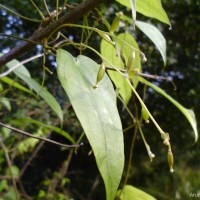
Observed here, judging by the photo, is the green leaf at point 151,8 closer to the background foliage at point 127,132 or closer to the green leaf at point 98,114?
the green leaf at point 98,114

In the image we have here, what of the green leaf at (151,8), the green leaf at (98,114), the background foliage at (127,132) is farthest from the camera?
the background foliage at (127,132)

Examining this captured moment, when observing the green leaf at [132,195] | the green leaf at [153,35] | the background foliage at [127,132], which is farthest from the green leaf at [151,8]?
the background foliage at [127,132]

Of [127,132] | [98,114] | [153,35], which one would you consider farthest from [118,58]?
[127,132]

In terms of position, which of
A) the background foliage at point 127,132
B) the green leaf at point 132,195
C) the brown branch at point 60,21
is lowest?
the background foliage at point 127,132

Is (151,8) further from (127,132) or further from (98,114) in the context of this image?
(127,132)

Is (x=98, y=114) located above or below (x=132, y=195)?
above

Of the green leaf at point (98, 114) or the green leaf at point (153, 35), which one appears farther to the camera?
the green leaf at point (153, 35)

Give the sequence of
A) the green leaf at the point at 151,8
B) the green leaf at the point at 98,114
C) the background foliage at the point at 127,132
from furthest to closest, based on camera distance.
A: the background foliage at the point at 127,132
the green leaf at the point at 151,8
the green leaf at the point at 98,114

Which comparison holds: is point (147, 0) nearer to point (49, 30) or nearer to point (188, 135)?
point (49, 30)

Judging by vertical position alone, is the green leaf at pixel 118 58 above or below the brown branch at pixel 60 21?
below
